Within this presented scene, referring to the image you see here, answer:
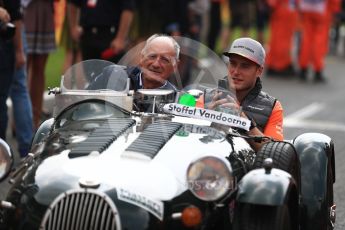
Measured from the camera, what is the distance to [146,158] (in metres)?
5.03

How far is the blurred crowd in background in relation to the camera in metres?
8.76

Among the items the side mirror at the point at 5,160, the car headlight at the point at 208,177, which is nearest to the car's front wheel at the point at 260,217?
the car headlight at the point at 208,177

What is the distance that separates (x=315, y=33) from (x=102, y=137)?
1196 cm

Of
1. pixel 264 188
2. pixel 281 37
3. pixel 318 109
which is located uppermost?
pixel 264 188

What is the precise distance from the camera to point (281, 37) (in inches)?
683

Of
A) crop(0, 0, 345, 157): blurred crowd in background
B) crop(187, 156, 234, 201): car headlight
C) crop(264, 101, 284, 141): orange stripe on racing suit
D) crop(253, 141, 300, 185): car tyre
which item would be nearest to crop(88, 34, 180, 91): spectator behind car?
crop(0, 0, 345, 157): blurred crowd in background

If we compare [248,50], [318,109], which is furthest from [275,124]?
[318,109]

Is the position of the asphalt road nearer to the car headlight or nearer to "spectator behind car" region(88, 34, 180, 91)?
"spectator behind car" region(88, 34, 180, 91)

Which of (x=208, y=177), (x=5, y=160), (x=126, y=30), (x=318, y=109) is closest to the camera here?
(x=208, y=177)

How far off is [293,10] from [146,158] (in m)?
12.7

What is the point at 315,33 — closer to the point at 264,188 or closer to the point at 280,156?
the point at 280,156

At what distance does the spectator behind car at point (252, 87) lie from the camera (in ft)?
20.8

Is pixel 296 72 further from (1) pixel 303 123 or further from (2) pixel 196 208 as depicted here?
(2) pixel 196 208

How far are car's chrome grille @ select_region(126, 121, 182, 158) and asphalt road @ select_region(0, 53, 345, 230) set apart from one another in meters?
1.99
